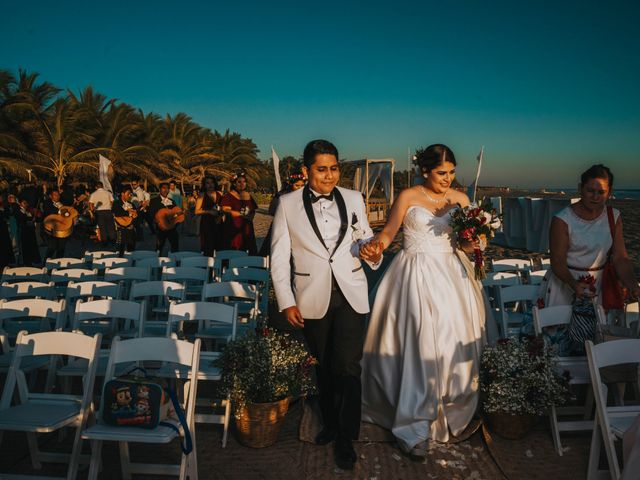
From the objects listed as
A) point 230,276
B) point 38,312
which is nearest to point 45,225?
point 230,276

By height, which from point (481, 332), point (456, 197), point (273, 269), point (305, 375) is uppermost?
point (456, 197)

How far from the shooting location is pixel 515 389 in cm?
370

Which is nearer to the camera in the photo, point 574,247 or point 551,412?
point 551,412

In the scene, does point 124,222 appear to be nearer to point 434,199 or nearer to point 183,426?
point 434,199

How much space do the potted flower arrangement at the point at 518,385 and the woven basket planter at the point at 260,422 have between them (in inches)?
61.3

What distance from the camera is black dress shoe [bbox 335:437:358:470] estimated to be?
348 centimetres

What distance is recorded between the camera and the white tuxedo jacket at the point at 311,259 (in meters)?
3.48

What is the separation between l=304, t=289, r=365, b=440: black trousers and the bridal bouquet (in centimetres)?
96

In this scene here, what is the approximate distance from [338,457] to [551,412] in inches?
64.3

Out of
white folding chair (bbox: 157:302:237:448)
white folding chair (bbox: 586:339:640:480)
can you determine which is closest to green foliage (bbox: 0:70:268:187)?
white folding chair (bbox: 157:302:237:448)

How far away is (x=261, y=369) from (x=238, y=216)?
620 centimetres

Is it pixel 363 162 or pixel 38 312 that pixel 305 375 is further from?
pixel 363 162

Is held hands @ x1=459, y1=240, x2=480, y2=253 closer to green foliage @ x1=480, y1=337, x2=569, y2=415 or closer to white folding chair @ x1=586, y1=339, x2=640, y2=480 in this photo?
green foliage @ x1=480, y1=337, x2=569, y2=415

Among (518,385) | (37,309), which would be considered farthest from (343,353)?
(37,309)
